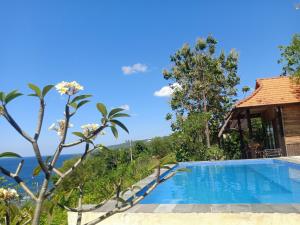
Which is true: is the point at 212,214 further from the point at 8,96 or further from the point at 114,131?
the point at 8,96

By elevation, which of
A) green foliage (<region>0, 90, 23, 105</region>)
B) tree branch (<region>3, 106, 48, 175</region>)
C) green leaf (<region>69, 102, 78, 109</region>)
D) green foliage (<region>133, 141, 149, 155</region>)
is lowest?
tree branch (<region>3, 106, 48, 175</region>)

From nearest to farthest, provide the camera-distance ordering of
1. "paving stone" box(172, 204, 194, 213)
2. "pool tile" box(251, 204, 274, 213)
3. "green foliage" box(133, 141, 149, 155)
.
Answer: "pool tile" box(251, 204, 274, 213), "paving stone" box(172, 204, 194, 213), "green foliage" box(133, 141, 149, 155)

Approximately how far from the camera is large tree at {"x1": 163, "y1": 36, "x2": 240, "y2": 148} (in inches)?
1019

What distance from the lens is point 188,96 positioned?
86.7 feet

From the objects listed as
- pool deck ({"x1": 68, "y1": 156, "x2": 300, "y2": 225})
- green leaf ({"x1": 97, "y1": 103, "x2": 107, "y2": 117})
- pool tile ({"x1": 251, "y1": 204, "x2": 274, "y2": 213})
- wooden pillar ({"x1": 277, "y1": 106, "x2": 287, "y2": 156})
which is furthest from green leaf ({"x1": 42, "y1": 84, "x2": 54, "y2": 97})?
wooden pillar ({"x1": 277, "y1": 106, "x2": 287, "y2": 156})

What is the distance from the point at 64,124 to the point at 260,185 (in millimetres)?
11128

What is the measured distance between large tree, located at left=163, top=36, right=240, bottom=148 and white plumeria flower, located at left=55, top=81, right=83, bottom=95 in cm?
2443

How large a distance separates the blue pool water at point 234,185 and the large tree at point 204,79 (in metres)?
9.71

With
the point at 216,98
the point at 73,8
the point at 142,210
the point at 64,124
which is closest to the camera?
the point at 64,124

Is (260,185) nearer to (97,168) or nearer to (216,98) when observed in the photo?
(97,168)

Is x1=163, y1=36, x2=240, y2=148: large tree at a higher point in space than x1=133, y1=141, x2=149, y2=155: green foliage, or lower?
higher

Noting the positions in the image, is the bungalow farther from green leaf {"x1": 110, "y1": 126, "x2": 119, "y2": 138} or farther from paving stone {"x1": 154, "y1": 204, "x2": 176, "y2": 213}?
green leaf {"x1": 110, "y1": 126, "x2": 119, "y2": 138}

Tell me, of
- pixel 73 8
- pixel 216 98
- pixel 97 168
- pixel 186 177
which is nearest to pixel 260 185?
pixel 186 177

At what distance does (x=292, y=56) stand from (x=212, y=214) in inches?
582
